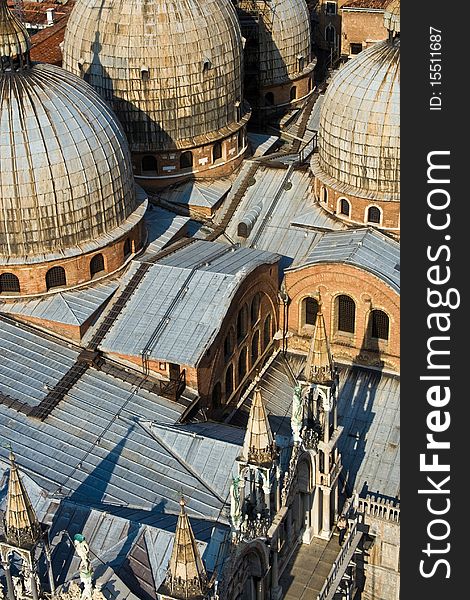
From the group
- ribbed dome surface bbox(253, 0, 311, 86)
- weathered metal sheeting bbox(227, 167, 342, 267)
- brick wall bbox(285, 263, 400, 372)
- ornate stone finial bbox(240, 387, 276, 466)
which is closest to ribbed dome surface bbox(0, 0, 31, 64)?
weathered metal sheeting bbox(227, 167, 342, 267)

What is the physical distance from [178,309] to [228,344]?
118 inches

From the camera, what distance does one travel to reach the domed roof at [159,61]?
56781 mm

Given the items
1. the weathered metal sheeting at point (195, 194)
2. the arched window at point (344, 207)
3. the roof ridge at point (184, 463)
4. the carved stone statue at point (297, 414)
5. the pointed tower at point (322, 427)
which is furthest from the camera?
the weathered metal sheeting at point (195, 194)

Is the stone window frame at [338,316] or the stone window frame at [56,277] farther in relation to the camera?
the stone window frame at [338,316]

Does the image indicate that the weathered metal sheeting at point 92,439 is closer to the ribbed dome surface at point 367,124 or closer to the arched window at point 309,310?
the arched window at point 309,310

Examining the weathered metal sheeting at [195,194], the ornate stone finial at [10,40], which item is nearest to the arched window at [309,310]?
the weathered metal sheeting at [195,194]

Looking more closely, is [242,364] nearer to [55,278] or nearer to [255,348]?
[255,348]

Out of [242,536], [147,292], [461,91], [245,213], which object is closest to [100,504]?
[242,536]

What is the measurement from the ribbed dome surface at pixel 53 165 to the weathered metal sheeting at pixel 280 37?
22614 millimetres

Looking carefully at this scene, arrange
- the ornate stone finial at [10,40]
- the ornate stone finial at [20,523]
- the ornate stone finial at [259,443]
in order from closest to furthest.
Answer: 1. the ornate stone finial at [20,523]
2. the ornate stone finial at [259,443]
3. the ornate stone finial at [10,40]

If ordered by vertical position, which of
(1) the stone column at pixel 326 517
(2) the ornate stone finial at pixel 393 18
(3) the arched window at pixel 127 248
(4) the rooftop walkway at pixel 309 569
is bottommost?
(4) the rooftop walkway at pixel 309 569

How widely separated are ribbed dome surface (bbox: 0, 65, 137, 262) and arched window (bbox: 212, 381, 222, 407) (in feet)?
26.8

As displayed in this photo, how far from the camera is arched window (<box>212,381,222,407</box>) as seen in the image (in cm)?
4862

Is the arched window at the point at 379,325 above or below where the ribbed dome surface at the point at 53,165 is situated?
below
